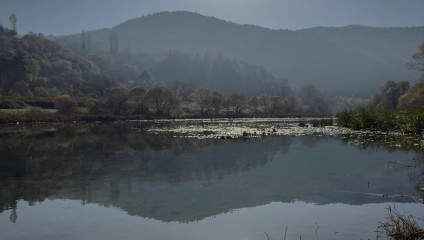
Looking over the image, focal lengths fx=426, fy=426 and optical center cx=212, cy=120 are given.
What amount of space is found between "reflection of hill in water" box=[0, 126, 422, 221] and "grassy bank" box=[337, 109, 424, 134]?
10.9 m

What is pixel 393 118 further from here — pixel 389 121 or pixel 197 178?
pixel 197 178

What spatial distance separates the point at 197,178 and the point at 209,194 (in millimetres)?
4098

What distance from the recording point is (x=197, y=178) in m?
21.7

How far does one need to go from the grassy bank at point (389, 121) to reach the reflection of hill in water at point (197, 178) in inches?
427

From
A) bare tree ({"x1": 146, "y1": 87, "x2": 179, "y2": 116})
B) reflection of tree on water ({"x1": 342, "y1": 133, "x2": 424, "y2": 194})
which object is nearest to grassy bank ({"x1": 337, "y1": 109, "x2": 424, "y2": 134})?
reflection of tree on water ({"x1": 342, "y1": 133, "x2": 424, "y2": 194})

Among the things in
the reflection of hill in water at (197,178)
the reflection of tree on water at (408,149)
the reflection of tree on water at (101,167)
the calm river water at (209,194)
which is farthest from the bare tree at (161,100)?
the calm river water at (209,194)

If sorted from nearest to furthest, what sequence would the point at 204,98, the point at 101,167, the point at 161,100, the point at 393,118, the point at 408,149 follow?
the point at 101,167 → the point at 408,149 → the point at 393,118 → the point at 161,100 → the point at 204,98

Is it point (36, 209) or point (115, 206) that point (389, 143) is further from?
point (36, 209)

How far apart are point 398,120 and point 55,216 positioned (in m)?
39.9

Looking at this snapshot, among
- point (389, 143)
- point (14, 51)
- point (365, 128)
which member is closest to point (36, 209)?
point (389, 143)

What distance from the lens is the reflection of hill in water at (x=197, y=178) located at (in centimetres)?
1639

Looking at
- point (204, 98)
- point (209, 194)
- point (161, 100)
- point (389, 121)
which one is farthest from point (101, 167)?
point (204, 98)

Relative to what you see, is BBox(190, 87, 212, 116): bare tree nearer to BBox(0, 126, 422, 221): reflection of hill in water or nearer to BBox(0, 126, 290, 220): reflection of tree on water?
BBox(0, 126, 290, 220): reflection of tree on water

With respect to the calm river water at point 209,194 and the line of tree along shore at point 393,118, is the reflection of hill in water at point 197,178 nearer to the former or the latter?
the calm river water at point 209,194
